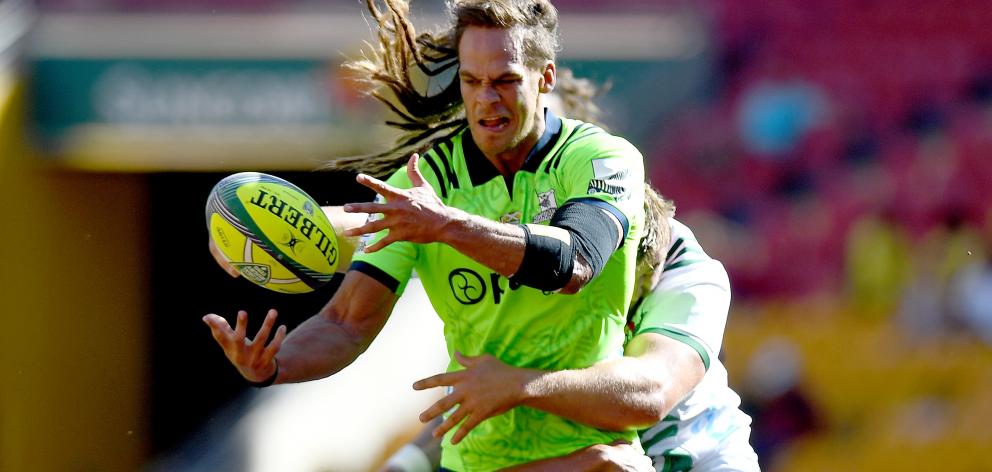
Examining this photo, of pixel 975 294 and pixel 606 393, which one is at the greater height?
pixel 975 294

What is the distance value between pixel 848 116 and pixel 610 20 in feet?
6.76

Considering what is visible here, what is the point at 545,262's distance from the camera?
307cm

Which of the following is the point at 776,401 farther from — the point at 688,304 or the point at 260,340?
the point at 260,340

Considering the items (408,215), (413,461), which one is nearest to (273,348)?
(408,215)

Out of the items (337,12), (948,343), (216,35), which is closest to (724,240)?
(948,343)

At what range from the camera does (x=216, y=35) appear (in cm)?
910

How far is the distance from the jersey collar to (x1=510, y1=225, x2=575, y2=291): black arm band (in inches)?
21.2

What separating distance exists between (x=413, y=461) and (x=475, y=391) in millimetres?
1782

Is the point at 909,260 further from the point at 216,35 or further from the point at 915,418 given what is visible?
the point at 216,35

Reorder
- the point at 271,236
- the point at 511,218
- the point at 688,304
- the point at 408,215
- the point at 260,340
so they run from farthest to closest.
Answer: the point at 688,304 < the point at 271,236 < the point at 511,218 < the point at 260,340 < the point at 408,215

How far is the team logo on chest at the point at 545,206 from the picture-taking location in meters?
3.56

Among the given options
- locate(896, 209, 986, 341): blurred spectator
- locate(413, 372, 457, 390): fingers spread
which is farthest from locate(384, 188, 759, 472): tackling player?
locate(896, 209, 986, 341): blurred spectator

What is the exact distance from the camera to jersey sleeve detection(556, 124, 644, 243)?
11.2 ft

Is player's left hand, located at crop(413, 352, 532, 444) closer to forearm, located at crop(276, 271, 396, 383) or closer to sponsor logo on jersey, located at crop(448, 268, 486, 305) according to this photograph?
sponsor logo on jersey, located at crop(448, 268, 486, 305)
